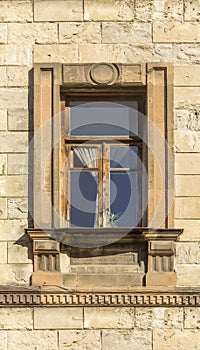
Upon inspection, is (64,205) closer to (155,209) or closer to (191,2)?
(155,209)

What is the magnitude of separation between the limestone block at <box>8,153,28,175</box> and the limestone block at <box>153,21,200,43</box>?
1.81 m

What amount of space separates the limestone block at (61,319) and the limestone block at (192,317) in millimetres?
1041

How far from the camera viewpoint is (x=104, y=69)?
14586 millimetres

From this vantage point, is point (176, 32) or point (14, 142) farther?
point (176, 32)

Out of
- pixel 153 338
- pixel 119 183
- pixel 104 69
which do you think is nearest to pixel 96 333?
pixel 153 338

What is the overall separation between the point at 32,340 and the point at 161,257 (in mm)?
1523

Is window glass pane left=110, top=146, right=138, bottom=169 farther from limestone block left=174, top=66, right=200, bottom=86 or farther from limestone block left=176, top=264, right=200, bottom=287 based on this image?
limestone block left=176, top=264, right=200, bottom=287

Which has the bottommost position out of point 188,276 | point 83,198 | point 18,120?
point 188,276

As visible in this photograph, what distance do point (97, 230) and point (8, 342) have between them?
1417 mm

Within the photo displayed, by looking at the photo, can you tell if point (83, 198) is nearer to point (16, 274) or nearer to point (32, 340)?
point (16, 274)

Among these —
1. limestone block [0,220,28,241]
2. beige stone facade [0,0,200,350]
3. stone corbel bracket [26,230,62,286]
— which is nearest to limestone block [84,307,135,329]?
beige stone facade [0,0,200,350]

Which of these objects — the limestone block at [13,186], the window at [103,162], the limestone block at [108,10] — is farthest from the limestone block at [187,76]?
the limestone block at [13,186]

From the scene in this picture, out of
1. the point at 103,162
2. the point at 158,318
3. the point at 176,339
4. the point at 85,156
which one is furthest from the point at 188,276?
the point at 85,156

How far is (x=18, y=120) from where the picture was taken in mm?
14578
